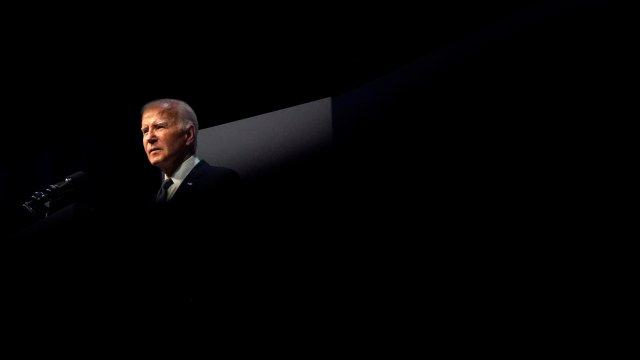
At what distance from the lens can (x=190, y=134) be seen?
1691mm

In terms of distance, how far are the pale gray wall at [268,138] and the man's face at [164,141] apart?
1.12 ft

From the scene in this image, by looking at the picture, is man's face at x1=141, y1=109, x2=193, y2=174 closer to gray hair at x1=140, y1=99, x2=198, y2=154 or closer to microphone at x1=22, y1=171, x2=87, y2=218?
gray hair at x1=140, y1=99, x2=198, y2=154

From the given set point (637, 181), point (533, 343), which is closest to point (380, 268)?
point (533, 343)

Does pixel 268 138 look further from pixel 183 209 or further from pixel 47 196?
pixel 47 196

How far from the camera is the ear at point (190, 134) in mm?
1678

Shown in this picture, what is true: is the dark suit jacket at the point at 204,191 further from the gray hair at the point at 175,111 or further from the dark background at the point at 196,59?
the dark background at the point at 196,59

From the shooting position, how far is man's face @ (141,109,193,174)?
1.63m

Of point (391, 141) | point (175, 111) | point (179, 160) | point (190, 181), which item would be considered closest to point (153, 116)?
point (175, 111)

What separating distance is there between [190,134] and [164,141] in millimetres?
104

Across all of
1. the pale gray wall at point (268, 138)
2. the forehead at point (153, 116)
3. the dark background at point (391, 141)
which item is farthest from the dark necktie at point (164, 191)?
the pale gray wall at point (268, 138)

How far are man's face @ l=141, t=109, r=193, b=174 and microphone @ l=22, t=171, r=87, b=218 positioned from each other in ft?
1.35

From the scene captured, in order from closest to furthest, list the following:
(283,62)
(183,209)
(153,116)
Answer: (183,209), (153,116), (283,62)

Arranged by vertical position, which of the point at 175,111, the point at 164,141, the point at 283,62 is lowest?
the point at 164,141

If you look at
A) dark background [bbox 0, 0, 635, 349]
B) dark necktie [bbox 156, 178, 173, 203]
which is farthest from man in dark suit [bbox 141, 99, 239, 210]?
dark background [bbox 0, 0, 635, 349]
